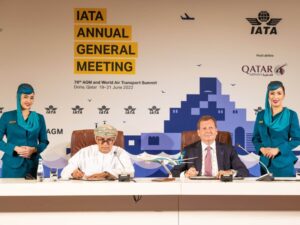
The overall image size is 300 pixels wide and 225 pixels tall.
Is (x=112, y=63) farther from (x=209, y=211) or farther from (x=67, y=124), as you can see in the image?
(x=209, y=211)

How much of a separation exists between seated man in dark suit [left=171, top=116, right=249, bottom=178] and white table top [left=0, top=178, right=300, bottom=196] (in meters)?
0.87

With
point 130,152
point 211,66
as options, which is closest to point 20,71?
point 130,152

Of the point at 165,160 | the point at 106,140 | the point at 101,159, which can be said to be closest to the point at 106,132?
the point at 106,140

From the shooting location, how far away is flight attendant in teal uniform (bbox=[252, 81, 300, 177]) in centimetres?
586

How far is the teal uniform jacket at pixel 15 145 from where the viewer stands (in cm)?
585

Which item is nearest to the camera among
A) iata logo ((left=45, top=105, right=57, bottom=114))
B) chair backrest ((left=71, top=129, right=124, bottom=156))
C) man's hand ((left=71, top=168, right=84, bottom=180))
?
man's hand ((left=71, top=168, right=84, bottom=180))

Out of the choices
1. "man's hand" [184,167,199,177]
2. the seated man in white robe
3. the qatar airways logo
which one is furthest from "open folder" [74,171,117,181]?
the qatar airways logo

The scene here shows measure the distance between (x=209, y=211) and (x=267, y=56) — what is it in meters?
2.74

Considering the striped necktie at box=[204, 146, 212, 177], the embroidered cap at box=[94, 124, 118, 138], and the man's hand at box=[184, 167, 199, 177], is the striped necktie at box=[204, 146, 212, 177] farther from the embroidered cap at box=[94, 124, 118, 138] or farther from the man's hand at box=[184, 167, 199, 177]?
the embroidered cap at box=[94, 124, 118, 138]

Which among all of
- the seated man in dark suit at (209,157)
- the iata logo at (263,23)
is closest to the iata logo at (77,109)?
the seated man in dark suit at (209,157)

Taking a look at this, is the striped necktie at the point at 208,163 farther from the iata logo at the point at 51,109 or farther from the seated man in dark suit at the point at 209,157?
the iata logo at the point at 51,109

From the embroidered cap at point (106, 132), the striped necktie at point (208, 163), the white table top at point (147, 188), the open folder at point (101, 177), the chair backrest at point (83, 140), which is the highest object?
the embroidered cap at point (106, 132)

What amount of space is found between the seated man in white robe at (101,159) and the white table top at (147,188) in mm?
731

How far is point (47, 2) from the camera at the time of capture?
611 centimetres
